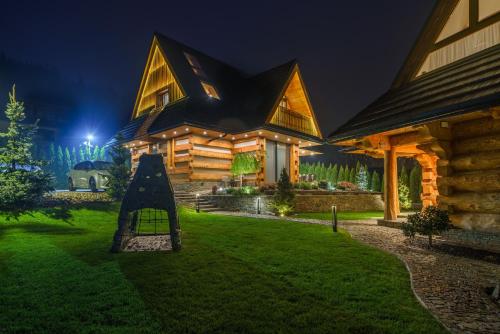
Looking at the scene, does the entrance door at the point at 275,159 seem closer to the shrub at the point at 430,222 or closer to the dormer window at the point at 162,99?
the dormer window at the point at 162,99

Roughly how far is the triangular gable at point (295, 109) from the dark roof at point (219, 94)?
25.8 inches

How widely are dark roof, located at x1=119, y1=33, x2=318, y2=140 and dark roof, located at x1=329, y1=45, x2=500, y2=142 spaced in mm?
9745

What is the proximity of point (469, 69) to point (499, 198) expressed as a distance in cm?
349

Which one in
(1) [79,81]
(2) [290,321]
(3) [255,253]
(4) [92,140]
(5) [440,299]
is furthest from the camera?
(1) [79,81]

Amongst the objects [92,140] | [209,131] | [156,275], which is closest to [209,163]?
[209,131]

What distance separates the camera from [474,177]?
24.7 feet

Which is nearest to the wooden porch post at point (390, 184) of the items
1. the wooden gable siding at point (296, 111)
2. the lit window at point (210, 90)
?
the wooden gable siding at point (296, 111)

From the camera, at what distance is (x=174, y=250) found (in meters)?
6.69

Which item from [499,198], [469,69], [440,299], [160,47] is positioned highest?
[160,47]

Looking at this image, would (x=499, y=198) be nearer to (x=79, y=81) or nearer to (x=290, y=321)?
(x=290, y=321)

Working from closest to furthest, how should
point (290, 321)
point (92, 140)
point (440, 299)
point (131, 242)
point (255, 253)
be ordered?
1. point (290, 321)
2. point (440, 299)
3. point (255, 253)
4. point (131, 242)
5. point (92, 140)

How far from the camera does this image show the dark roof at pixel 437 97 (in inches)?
257

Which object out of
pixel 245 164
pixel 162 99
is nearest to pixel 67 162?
pixel 162 99

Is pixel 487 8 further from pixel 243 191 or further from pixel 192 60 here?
pixel 192 60
